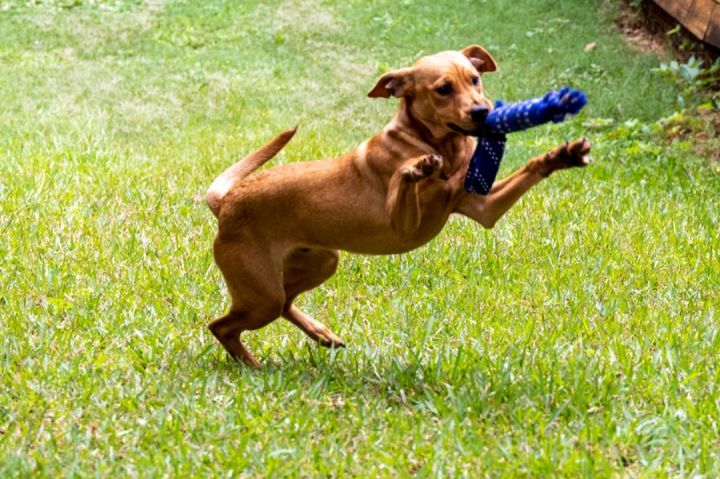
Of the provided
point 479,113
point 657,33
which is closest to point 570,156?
point 479,113

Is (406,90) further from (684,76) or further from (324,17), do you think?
(324,17)

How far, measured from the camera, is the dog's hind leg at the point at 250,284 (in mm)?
4629

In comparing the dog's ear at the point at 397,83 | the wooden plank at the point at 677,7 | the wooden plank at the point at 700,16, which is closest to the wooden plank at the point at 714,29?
the wooden plank at the point at 700,16

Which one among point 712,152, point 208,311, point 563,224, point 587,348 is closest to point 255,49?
point 712,152

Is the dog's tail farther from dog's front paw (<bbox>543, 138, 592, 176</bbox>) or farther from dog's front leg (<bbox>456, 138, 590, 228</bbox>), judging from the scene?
dog's front paw (<bbox>543, 138, 592, 176</bbox>)

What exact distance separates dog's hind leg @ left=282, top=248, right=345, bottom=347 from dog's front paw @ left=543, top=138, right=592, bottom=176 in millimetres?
1264

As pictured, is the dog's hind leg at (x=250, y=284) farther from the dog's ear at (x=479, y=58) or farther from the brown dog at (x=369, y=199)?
the dog's ear at (x=479, y=58)

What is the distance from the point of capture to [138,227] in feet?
22.2

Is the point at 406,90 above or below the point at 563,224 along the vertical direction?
above

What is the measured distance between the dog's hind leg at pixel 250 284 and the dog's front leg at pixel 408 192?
628 mm

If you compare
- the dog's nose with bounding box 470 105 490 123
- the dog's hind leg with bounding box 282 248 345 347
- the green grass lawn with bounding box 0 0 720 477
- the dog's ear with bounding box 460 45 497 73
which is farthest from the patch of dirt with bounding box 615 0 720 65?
the dog's nose with bounding box 470 105 490 123

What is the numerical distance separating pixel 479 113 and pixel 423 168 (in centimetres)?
37

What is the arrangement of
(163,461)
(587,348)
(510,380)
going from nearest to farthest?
(163,461) < (510,380) < (587,348)

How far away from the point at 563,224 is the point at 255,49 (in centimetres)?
881
